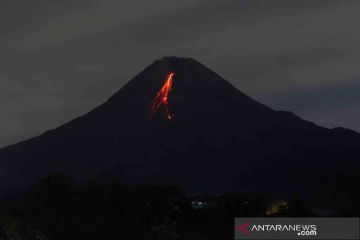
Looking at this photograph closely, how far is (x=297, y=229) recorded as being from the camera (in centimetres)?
5269

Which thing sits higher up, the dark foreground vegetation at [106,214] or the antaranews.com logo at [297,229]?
the dark foreground vegetation at [106,214]

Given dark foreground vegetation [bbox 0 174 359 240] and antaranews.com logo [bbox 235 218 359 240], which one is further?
dark foreground vegetation [bbox 0 174 359 240]

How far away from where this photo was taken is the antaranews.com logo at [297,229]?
49781 mm

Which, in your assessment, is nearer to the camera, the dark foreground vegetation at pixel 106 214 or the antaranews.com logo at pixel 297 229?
the antaranews.com logo at pixel 297 229

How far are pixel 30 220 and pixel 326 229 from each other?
41878 mm

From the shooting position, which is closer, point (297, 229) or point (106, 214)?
point (297, 229)

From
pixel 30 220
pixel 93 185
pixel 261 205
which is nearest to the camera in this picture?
pixel 30 220

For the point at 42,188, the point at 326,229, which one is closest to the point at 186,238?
the point at 42,188

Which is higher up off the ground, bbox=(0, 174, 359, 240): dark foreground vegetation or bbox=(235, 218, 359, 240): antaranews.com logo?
bbox=(0, 174, 359, 240): dark foreground vegetation

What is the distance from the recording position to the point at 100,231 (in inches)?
2849

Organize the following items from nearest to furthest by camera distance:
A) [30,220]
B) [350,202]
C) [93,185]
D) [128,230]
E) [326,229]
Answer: [326,229], [128,230], [350,202], [30,220], [93,185]

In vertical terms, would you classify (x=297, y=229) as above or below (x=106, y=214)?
below

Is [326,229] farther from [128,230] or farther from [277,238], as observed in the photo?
[128,230]

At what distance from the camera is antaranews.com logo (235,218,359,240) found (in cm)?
4978
